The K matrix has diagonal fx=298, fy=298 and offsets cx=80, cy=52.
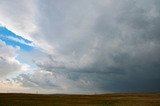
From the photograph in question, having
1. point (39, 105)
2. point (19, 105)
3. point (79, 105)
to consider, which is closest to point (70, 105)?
point (79, 105)

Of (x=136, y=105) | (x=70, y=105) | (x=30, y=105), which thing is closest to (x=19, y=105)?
(x=30, y=105)

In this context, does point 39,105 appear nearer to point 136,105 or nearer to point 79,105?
point 79,105

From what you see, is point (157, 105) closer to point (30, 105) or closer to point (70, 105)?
point (70, 105)

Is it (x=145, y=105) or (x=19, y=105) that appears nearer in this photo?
(x=19, y=105)

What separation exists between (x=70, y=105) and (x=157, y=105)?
890 inches

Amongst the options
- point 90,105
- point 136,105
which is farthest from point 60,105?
point 136,105

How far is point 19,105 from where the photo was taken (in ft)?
236

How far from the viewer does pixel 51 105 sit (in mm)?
76312

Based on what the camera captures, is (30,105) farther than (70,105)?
No

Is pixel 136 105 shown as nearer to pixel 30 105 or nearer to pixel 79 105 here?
pixel 79 105

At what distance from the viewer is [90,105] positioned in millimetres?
77312

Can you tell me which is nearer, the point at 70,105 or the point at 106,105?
the point at 106,105

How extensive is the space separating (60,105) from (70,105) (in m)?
2.90

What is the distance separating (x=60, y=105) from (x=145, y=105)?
21979mm
